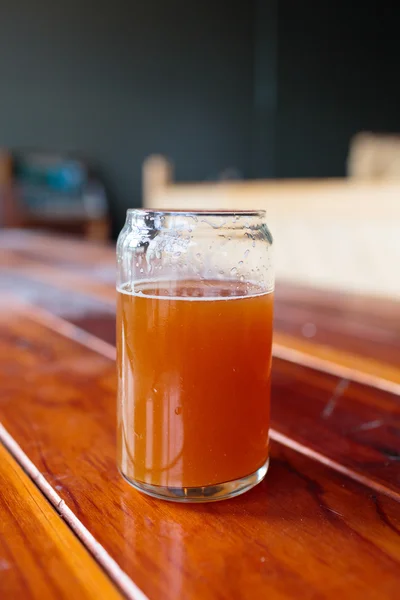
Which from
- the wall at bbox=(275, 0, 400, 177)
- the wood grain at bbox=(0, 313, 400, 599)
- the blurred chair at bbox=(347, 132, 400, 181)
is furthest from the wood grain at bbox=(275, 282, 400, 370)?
the wall at bbox=(275, 0, 400, 177)

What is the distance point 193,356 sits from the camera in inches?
14.9

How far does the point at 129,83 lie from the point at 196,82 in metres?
0.61

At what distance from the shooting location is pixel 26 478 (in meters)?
0.41

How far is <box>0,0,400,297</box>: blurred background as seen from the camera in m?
4.40

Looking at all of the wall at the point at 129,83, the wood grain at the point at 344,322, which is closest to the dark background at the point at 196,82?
the wall at the point at 129,83

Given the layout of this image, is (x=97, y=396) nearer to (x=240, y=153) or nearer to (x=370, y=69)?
(x=240, y=153)

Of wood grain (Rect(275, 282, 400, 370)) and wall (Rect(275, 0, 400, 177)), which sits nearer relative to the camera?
wood grain (Rect(275, 282, 400, 370))

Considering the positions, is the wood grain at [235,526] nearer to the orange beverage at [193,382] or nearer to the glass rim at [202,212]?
the orange beverage at [193,382]

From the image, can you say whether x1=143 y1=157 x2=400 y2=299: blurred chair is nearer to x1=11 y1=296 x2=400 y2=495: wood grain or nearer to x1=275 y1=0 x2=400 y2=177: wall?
x1=11 y1=296 x2=400 y2=495: wood grain

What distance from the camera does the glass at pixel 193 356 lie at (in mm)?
380

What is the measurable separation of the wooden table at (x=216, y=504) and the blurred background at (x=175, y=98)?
2939mm

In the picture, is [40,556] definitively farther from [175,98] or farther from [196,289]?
[175,98]

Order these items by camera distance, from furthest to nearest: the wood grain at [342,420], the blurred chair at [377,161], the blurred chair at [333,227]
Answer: the blurred chair at [377,161]
the blurred chair at [333,227]
the wood grain at [342,420]

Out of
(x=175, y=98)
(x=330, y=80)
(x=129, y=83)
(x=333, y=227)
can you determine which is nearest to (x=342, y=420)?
(x=333, y=227)
